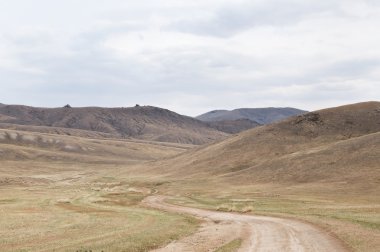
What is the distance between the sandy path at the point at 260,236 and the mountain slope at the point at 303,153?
4624cm

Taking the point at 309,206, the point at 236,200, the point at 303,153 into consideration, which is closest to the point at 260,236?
the point at 309,206

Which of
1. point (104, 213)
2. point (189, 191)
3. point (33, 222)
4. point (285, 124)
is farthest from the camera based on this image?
point (285, 124)

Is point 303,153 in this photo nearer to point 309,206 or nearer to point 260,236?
point 309,206

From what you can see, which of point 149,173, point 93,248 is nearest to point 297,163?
point 149,173

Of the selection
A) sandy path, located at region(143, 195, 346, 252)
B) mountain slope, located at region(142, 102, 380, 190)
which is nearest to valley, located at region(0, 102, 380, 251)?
sandy path, located at region(143, 195, 346, 252)

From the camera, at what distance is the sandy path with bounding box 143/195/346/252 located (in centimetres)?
2747

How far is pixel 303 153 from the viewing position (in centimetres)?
11106

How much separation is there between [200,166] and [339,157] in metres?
42.6

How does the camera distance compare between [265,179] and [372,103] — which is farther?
[372,103]

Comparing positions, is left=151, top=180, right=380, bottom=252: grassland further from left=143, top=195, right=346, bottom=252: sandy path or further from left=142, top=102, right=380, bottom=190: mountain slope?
left=142, top=102, right=380, bottom=190: mountain slope

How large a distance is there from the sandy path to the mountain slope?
4624cm

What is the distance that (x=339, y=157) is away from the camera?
101 meters

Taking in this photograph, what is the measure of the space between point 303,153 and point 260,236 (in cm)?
8137

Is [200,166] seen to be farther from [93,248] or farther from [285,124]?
[93,248]
